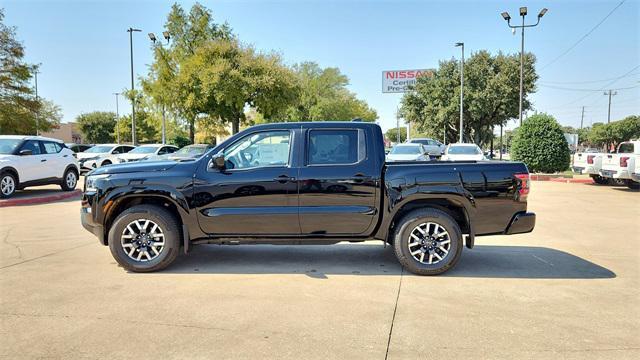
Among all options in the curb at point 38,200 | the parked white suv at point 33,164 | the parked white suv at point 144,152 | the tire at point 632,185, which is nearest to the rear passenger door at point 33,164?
the parked white suv at point 33,164

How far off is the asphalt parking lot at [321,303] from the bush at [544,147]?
14.4 m

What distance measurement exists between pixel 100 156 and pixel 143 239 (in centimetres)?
1785

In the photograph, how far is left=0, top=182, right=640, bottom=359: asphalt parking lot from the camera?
3.62 metres

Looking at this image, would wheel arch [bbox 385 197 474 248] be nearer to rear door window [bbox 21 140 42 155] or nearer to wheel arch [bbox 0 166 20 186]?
wheel arch [bbox 0 166 20 186]

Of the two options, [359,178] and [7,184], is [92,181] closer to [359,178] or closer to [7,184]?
[359,178]

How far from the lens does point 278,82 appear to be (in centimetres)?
2825

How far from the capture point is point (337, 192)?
552 centimetres

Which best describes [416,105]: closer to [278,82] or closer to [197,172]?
[278,82]

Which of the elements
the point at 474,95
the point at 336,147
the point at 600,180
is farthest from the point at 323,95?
the point at 336,147

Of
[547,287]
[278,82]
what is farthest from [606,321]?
[278,82]

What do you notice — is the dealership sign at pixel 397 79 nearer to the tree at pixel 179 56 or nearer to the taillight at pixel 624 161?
the tree at pixel 179 56

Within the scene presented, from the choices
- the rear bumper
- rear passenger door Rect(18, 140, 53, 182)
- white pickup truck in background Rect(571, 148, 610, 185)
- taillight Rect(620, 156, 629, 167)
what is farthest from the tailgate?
rear passenger door Rect(18, 140, 53, 182)

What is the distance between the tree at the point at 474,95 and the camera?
41062mm

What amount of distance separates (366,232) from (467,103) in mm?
39753
